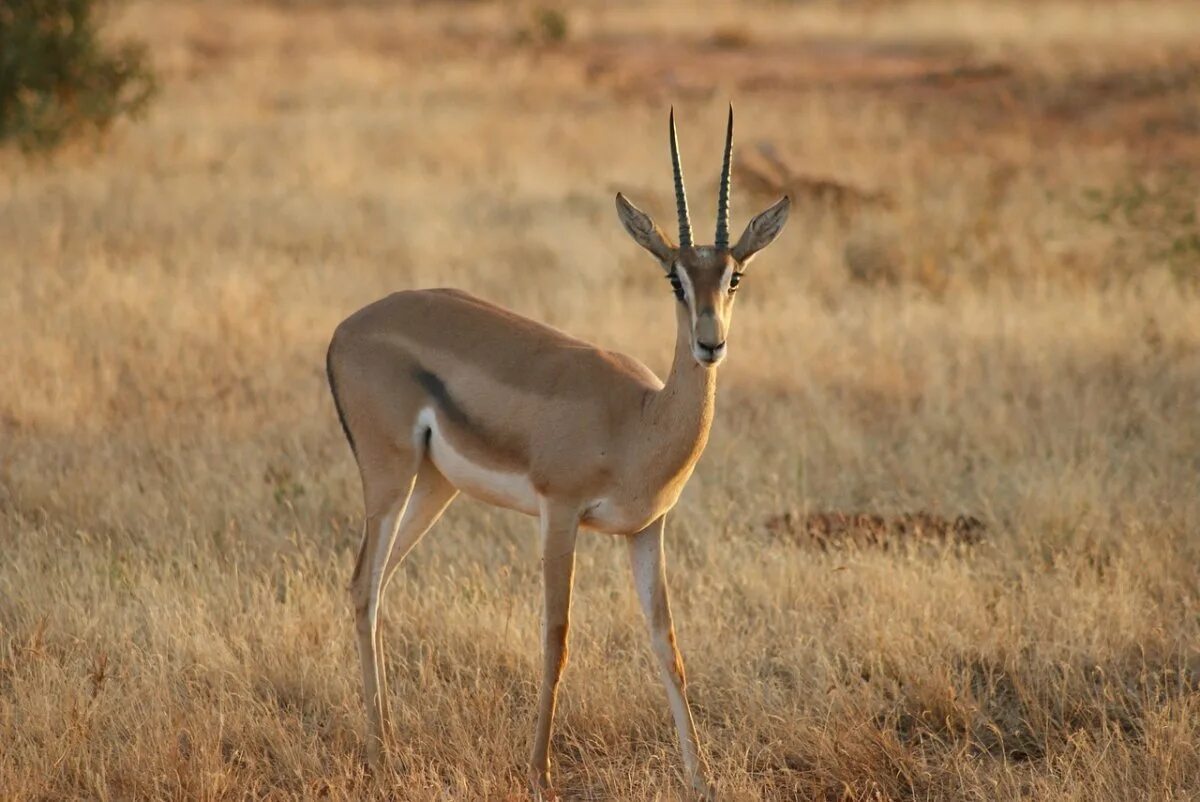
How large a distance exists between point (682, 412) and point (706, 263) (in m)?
0.50

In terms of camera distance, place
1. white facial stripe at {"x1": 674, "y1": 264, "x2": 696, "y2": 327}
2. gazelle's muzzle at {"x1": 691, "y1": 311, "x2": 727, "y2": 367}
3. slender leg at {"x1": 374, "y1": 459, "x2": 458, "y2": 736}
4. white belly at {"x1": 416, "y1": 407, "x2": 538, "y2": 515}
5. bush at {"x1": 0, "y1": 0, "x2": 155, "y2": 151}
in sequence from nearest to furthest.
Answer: gazelle's muzzle at {"x1": 691, "y1": 311, "x2": 727, "y2": 367}, white facial stripe at {"x1": 674, "y1": 264, "x2": 696, "y2": 327}, white belly at {"x1": 416, "y1": 407, "x2": 538, "y2": 515}, slender leg at {"x1": 374, "y1": 459, "x2": 458, "y2": 736}, bush at {"x1": 0, "y1": 0, "x2": 155, "y2": 151}

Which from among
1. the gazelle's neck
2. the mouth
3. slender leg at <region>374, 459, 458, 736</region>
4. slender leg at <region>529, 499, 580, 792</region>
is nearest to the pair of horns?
the gazelle's neck

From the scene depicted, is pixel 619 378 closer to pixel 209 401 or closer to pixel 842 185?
pixel 209 401

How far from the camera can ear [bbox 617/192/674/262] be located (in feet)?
14.6

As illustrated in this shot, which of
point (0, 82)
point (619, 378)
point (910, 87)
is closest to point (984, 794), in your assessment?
point (619, 378)

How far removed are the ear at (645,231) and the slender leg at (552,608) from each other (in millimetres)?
812

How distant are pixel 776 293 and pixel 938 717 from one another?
612 centimetres

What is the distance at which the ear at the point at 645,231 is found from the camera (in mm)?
4441

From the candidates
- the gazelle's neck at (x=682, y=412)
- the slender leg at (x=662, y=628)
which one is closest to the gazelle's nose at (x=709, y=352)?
the gazelle's neck at (x=682, y=412)

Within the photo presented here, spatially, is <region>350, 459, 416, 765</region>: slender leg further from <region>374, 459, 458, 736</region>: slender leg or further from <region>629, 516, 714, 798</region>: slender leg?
<region>629, 516, 714, 798</region>: slender leg

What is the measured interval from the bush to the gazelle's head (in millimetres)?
11352

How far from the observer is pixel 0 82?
583 inches

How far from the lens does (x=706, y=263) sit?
426 cm

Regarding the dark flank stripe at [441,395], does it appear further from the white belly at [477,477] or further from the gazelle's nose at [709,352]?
the gazelle's nose at [709,352]
